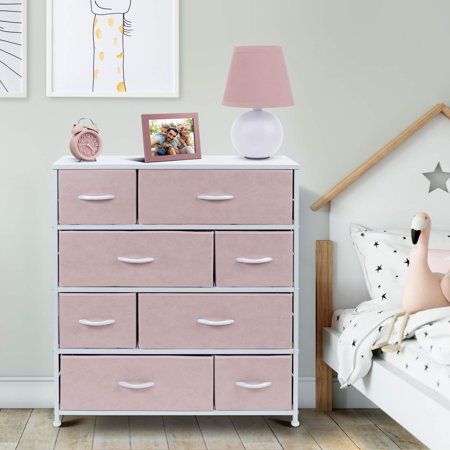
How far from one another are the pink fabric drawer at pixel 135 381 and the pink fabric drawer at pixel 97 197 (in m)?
0.51

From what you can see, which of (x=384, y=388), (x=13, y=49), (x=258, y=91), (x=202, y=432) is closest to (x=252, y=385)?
(x=202, y=432)

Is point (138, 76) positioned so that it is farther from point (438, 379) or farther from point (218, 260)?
point (438, 379)

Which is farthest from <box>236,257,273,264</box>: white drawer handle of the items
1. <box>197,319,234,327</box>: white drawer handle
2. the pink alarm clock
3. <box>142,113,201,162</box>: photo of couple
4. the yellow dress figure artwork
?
the yellow dress figure artwork

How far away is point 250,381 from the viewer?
3334 millimetres

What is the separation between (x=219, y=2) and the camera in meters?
3.63

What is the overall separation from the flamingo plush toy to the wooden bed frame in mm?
126

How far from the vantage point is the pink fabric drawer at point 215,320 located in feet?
10.8

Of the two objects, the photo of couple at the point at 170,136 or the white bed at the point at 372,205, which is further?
the white bed at the point at 372,205

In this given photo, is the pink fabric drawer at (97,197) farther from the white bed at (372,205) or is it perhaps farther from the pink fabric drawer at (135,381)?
the white bed at (372,205)

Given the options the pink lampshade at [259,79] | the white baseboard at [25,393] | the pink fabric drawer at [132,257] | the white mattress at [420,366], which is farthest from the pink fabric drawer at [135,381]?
the pink lampshade at [259,79]

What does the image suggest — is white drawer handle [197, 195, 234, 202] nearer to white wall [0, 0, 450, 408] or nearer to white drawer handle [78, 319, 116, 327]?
white wall [0, 0, 450, 408]

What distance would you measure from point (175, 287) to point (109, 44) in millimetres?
1035

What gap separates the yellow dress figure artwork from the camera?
11.9 feet

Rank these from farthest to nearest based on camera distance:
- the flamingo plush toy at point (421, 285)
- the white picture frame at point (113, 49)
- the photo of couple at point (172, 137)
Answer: the white picture frame at point (113, 49)
the photo of couple at point (172, 137)
the flamingo plush toy at point (421, 285)
